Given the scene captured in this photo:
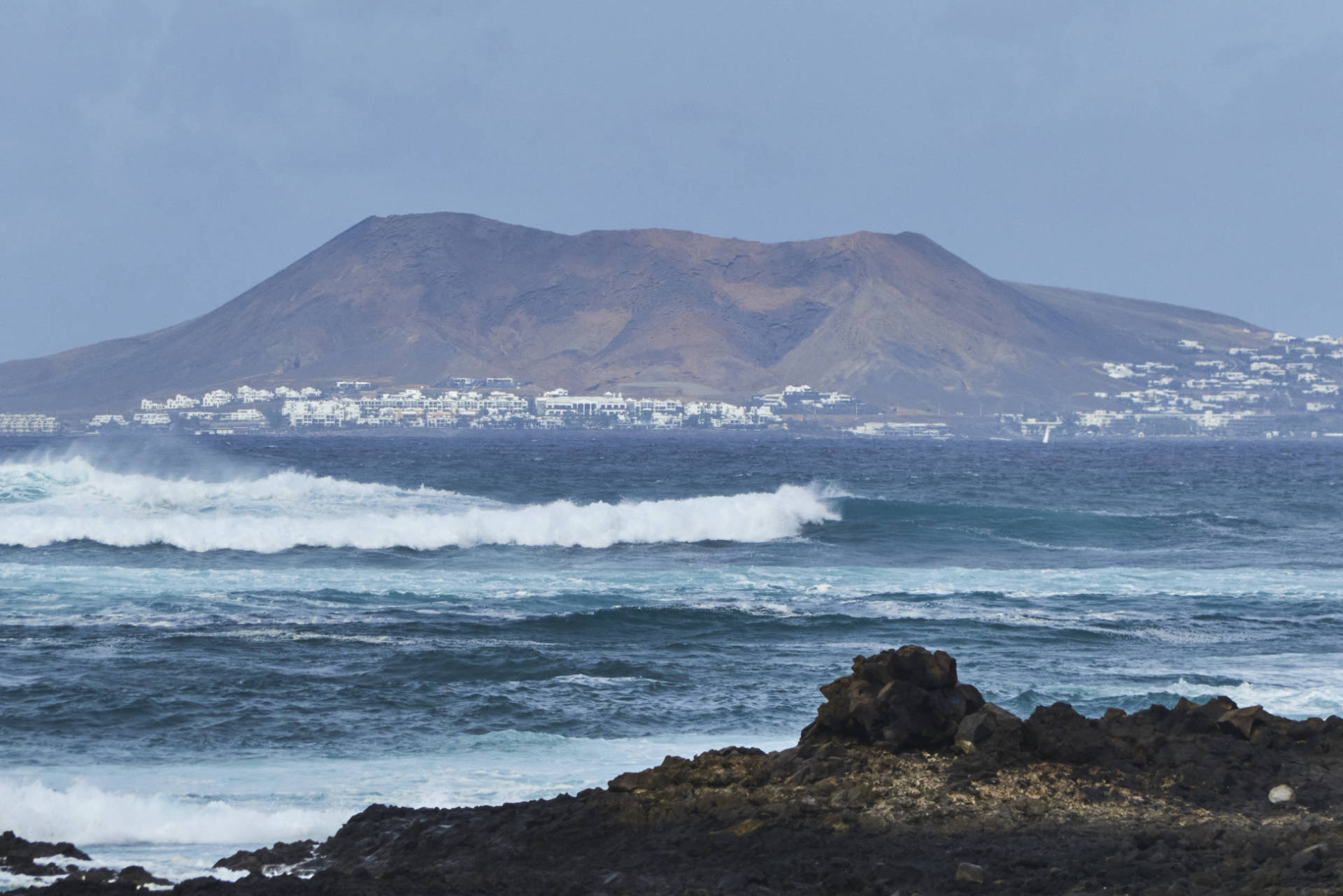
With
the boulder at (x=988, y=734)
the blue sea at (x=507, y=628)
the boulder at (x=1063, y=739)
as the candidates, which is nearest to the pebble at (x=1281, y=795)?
the boulder at (x=1063, y=739)

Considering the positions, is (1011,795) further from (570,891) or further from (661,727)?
(661,727)

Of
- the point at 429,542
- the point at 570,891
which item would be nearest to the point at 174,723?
the point at 570,891

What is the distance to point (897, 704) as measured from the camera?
32.3 feet

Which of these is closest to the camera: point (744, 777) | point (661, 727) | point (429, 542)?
point (744, 777)

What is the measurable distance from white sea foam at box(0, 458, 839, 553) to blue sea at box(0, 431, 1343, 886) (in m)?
0.17

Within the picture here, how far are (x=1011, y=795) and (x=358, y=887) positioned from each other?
4239mm

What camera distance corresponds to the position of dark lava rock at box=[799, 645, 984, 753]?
32.2 feet

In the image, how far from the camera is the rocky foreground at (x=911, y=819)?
25.2ft

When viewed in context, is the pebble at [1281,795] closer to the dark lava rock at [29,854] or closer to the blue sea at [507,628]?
the blue sea at [507,628]

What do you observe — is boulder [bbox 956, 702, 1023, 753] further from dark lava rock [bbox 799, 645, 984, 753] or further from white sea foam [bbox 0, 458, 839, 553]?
white sea foam [bbox 0, 458, 839, 553]

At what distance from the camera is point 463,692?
608 inches

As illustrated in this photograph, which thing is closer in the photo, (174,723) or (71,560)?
(174,723)

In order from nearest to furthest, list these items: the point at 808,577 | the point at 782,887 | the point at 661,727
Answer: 1. the point at 782,887
2. the point at 661,727
3. the point at 808,577

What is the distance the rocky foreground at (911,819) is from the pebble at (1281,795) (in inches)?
0.8
